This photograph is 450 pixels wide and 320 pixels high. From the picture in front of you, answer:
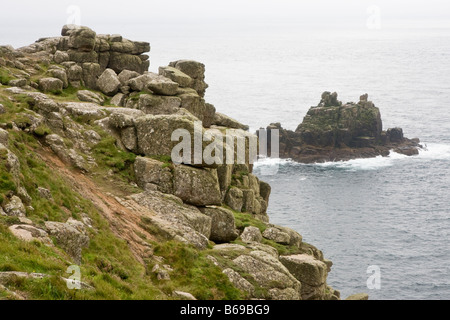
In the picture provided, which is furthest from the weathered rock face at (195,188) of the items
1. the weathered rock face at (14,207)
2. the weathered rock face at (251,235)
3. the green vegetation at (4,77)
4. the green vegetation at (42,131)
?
the green vegetation at (4,77)

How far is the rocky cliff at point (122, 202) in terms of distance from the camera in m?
25.5

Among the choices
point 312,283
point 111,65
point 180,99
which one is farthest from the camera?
point 111,65

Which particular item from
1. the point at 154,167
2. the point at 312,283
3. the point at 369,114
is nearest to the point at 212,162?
the point at 154,167

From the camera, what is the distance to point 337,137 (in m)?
190

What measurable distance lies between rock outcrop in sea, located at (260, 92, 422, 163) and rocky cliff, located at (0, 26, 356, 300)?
125405mm

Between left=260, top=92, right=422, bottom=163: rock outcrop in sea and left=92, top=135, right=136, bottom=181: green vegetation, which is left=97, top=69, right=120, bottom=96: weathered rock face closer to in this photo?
left=92, top=135, right=136, bottom=181: green vegetation

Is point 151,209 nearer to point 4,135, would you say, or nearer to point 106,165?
point 106,165

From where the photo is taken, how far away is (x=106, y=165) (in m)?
44.2

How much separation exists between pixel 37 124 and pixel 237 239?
18253 millimetres

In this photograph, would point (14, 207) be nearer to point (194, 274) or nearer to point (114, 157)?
point (194, 274)

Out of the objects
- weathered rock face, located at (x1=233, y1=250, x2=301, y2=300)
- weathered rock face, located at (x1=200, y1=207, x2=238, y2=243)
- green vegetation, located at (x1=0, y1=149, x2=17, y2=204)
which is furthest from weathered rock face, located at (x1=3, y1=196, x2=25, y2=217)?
weathered rock face, located at (x1=200, y1=207, x2=238, y2=243)

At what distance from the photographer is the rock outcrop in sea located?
18875 centimetres

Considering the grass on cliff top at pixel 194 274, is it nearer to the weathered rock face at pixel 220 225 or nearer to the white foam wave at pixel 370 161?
the weathered rock face at pixel 220 225

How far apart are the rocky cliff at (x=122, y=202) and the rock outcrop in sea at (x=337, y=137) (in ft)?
411
